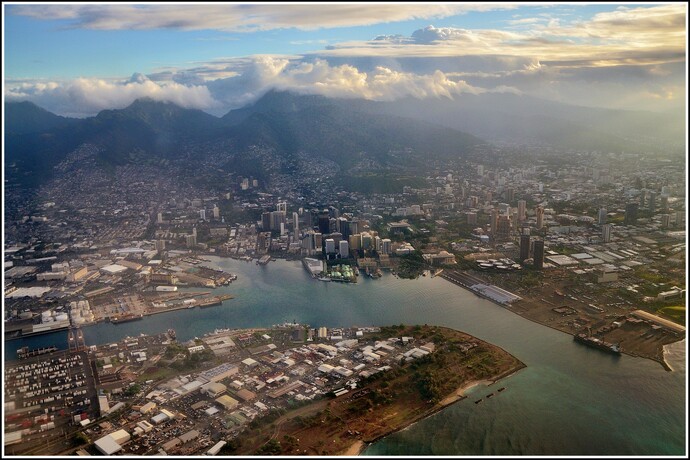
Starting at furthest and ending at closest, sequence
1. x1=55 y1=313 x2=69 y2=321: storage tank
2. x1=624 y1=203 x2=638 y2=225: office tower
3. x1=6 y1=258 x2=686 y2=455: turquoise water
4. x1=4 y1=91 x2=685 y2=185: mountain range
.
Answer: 1. x1=4 y1=91 x2=685 y2=185: mountain range
2. x1=624 y1=203 x2=638 y2=225: office tower
3. x1=55 y1=313 x2=69 y2=321: storage tank
4. x1=6 y1=258 x2=686 y2=455: turquoise water

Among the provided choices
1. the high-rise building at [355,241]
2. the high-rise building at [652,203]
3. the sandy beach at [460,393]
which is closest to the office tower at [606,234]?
the high-rise building at [652,203]

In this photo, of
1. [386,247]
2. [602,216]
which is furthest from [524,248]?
[602,216]

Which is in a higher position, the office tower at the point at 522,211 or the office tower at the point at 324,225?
the office tower at the point at 522,211

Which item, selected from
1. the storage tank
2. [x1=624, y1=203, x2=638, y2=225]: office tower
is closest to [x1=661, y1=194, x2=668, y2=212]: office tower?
[x1=624, y1=203, x2=638, y2=225]: office tower

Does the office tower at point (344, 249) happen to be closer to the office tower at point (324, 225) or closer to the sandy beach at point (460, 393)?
the office tower at point (324, 225)

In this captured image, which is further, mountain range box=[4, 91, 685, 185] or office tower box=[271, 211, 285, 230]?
mountain range box=[4, 91, 685, 185]

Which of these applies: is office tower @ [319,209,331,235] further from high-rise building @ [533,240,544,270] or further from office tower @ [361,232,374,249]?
high-rise building @ [533,240,544,270]

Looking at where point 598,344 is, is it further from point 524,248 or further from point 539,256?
point 524,248
